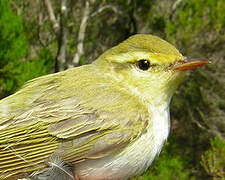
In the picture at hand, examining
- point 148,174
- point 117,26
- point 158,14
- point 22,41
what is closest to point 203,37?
point 158,14

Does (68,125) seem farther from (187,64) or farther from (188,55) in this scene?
(188,55)

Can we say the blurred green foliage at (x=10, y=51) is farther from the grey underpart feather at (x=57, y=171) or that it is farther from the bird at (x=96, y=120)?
the grey underpart feather at (x=57, y=171)

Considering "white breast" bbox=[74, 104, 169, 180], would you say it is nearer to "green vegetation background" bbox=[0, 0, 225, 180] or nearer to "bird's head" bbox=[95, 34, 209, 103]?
"bird's head" bbox=[95, 34, 209, 103]

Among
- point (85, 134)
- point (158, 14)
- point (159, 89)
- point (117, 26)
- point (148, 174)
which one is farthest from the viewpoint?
point (117, 26)

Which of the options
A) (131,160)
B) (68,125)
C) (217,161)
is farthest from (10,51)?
(217,161)

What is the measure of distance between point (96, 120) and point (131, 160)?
254mm

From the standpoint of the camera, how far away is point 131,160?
4.28 ft

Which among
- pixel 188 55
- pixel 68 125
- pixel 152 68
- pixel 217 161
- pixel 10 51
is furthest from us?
pixel 188 55

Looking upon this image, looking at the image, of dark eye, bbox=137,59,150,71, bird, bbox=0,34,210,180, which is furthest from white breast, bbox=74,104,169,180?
dark eye, bbox=137,59,150,71

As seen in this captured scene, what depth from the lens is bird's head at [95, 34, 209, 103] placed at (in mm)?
1421

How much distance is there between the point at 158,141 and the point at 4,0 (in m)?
1.62

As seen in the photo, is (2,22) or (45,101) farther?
(2,22)

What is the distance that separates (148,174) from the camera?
2.89m

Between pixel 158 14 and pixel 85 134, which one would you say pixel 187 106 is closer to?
pixel 158 14
